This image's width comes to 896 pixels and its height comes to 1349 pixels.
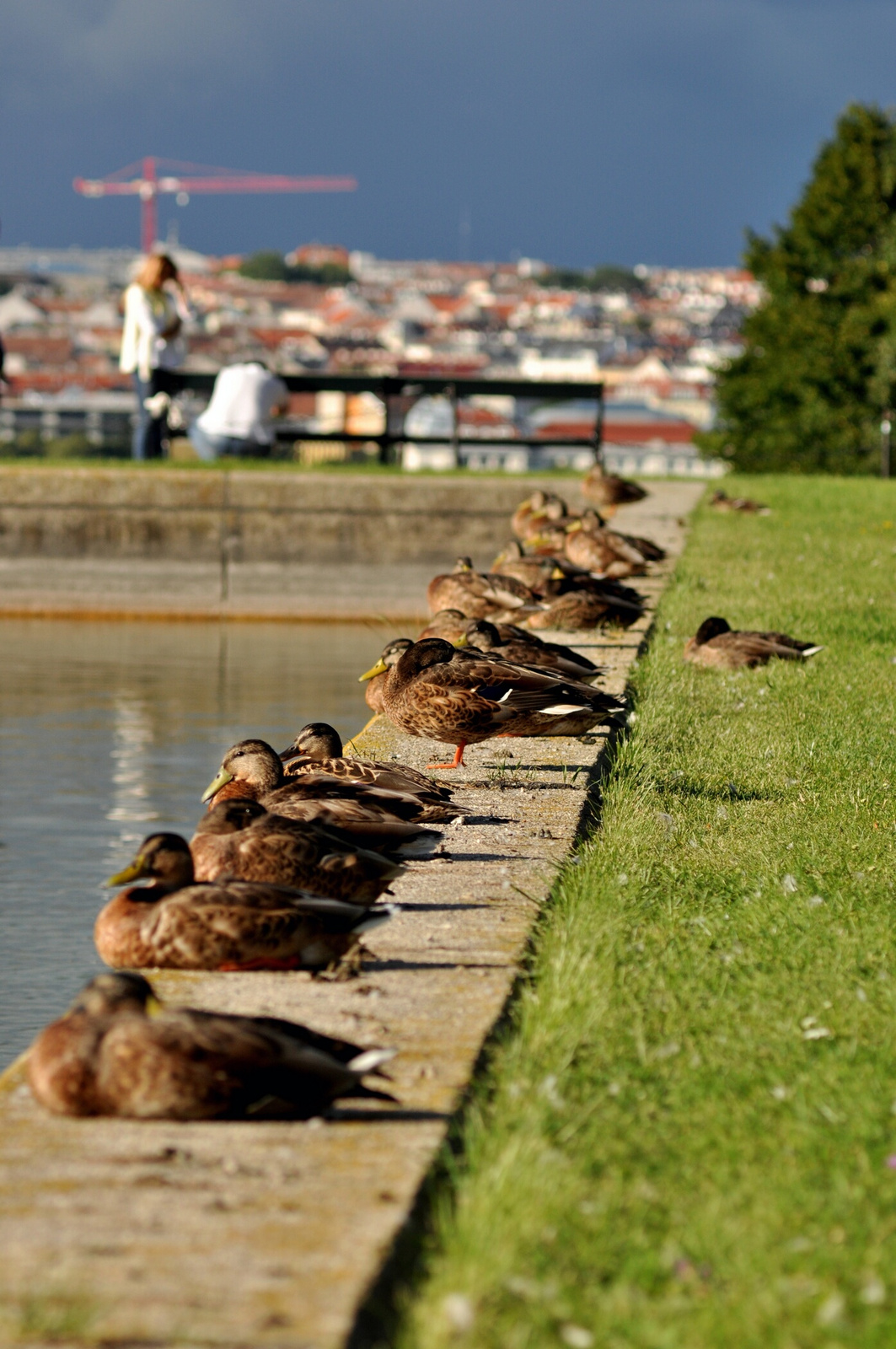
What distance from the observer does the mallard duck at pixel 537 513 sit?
15.9m

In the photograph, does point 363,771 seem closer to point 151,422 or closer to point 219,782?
point 219,782

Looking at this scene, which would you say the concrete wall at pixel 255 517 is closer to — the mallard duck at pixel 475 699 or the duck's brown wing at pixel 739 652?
the duck's brown wing at pixel 739 652

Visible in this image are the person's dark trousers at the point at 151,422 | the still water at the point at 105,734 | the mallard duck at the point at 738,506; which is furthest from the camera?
the person's dark trousers at the point at 151,422

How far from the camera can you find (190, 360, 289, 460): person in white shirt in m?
19.5

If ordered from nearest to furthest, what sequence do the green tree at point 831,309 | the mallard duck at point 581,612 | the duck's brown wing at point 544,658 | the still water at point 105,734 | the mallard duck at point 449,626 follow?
the still water at point 105,734 → the duck's brown wing at point 544,658 → the mallard duck at point 449,626 → the mallard duck at point 581,612 → the green tree at point 831,309

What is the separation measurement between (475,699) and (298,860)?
2.22m

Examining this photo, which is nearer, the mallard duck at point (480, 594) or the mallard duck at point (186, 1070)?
the mallard duck at point (186, 1070)

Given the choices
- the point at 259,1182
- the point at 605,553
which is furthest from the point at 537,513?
the point at 259,1182

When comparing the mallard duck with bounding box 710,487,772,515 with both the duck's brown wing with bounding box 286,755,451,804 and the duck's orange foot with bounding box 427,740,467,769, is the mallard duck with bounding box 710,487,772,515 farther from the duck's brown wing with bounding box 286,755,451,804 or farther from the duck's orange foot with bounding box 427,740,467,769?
the duck's brown wing with bounding box 286,755,451,804

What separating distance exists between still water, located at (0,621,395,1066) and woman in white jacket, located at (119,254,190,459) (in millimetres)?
3352

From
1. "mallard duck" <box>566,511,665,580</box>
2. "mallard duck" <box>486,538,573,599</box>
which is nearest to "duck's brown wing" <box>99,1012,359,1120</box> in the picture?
"mallard duck" <box>486,538,573,599</box>

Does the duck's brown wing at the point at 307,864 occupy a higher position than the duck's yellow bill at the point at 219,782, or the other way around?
the duck's brown wing at the point at 307,864

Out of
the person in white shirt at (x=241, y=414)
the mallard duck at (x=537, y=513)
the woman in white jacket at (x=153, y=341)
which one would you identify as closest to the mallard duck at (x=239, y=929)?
the mallard duck at (x=537, y=513)

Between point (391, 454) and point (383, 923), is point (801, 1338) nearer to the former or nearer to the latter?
point (383, 923)
